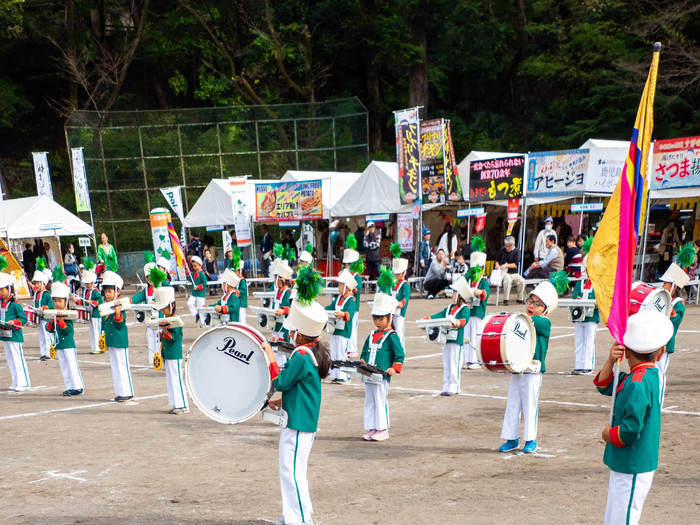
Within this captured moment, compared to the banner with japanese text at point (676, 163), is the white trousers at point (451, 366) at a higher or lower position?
lower

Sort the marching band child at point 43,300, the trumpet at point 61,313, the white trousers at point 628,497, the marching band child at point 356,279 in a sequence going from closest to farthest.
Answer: the white trousers at point 628,497 → the trumpet at point 61,313 → the marching band child at point 356,279 → the marching band child at point 43,300

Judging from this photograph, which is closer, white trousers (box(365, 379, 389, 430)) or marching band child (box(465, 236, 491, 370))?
white trousers (box(365, 379, 389, 430))

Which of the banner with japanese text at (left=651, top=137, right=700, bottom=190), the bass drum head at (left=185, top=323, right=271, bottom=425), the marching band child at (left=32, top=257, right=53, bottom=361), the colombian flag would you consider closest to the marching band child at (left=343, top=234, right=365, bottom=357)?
the marching band child at (left=32, top=257, right=53, bottom=361)

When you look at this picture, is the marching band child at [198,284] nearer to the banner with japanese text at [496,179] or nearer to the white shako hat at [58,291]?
the white shako hat at [58,291]

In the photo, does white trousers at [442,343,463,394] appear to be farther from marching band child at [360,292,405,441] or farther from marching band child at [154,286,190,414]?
marching band child at [154,286,190,414]

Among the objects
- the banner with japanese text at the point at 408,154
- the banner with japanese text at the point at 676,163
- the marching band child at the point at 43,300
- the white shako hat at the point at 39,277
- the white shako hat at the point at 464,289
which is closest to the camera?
the white shako hat at the point at 464,289

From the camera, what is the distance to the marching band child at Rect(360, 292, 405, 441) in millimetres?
8883

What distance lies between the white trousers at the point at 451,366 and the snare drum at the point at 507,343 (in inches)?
118

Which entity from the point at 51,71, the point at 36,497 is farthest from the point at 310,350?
the point at 51,71

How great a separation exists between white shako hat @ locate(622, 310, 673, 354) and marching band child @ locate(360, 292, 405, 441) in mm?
4171

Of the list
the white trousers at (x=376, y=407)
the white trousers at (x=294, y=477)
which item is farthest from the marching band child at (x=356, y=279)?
the white trousers at (x=294, y=477)

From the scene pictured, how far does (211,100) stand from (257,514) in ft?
129

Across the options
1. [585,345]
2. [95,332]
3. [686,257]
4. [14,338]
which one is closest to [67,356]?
[14,338]

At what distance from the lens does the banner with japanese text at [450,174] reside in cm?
2294
